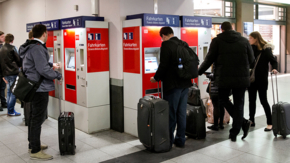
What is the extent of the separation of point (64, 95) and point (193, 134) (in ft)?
7.85

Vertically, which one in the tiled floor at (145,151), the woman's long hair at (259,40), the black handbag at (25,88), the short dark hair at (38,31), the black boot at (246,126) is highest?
the short dark hair at (38,31)

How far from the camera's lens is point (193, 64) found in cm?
355

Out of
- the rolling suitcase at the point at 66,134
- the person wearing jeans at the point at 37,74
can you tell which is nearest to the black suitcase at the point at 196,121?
the rolling suitcase at the point at 66,134

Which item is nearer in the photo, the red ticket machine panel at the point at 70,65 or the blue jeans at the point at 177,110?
the blue jeans at the point at 177,110

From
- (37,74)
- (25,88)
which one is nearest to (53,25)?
(37,74)

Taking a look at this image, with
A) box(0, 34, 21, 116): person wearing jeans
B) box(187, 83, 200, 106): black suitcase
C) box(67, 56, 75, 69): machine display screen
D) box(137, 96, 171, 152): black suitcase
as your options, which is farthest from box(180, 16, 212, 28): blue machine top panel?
box(0, 34, 21, 116): person wearing jeans

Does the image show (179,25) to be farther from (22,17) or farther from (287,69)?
(287,69)

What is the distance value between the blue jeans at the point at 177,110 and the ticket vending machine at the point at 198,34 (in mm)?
1275

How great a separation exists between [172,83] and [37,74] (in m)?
1.58

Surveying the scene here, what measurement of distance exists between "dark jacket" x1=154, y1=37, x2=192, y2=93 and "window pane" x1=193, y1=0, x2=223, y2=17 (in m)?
4.58

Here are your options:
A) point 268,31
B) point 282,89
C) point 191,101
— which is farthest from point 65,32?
point 268,31

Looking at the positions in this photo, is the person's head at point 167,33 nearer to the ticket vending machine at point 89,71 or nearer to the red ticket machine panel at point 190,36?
the red ticket machine panel at point 190,36

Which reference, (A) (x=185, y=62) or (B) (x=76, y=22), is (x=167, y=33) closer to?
(A) (x=185, y=62)

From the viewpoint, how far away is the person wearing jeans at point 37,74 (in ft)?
10.7
